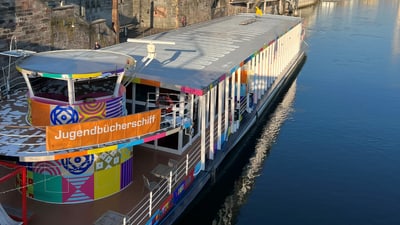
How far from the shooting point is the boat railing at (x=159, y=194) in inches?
597

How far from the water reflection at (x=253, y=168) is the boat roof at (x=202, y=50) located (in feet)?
17.1

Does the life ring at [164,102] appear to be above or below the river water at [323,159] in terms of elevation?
above

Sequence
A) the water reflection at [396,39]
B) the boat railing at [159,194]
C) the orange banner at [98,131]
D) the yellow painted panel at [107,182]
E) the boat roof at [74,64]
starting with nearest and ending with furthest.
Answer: the orange banner at [98,131] → the boat roof at [74,64] → the boat railing at [159,194] → the yellow painted panel at [107,182] → the water reflection at [396,39]

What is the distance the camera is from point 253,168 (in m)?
25.3

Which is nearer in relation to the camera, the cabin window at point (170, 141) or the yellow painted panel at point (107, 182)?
the yellow painted panel at point (107, 182)

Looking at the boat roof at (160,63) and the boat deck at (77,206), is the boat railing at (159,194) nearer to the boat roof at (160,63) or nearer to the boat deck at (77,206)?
the boat deck at (77,206)

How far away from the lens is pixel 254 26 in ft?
125

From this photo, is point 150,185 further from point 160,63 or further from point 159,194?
point 160,63

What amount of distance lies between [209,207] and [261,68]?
43.7ft

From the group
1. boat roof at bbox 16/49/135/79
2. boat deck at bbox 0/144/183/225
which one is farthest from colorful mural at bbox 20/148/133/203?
boat roof at bbox 16/49/135/79

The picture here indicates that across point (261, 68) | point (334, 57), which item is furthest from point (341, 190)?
point (334, 57)

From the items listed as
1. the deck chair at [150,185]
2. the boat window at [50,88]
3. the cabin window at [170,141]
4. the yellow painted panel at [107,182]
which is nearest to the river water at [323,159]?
the cabin window at [170,141]

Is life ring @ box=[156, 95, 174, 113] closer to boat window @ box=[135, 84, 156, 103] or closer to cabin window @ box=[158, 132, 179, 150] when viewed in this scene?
boat window @ box=[135, 84, 156, 103]

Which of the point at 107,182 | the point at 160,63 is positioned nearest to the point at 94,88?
the point at 107,182
